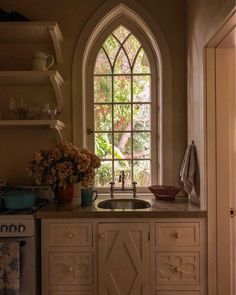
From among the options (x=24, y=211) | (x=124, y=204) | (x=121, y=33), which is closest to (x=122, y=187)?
(x=124, y=204)

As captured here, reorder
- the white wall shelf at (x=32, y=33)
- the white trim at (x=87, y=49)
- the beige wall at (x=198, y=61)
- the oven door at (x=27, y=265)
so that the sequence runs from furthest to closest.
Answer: the white trim at (x=87, y=49), the white wall shelf at (x=32, y=33), the oven door at (x=27, y=265), the beige wall at (x=198, y=61)

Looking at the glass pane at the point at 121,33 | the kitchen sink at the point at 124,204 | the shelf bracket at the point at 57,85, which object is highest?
the glass pane at the point at 121,33

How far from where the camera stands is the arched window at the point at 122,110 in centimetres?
255

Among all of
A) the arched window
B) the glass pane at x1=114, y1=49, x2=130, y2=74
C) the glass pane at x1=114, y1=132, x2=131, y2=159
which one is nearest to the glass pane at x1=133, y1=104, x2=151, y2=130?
Answer: the arched window

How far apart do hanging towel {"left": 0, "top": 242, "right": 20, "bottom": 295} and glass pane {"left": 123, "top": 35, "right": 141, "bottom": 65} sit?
1788 millimetres

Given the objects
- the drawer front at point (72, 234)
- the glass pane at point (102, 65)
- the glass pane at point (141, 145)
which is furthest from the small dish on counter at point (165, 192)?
the glass pane at point (102, 65)

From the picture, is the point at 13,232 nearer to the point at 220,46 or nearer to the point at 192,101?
the point at 192,101

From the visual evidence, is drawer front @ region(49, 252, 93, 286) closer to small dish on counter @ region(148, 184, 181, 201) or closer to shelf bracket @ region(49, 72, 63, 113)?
small dish on counter @ region(148, 184, 181, 201)

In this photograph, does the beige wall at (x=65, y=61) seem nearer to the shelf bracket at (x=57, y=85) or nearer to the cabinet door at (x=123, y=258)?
the shelf bracket at (x=57, y=85)

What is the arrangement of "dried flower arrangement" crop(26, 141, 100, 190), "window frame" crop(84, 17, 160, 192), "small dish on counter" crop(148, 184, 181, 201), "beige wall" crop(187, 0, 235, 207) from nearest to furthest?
1. "beige wall" crop(187, 0, 235, 207)
2. "dried flower arrangement" crop(26, 141, 100, 190)
3. "small dish on counter" crop(148, 184, 181, 201)
4. "window frame" crop(84, 17, 160, 192)

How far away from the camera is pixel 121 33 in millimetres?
2551

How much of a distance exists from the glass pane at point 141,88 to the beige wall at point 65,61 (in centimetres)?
24

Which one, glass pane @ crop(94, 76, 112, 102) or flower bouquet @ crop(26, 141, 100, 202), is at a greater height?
→ glass pane @ crop(94, 76, 112, 102)

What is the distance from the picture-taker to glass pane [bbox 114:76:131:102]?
256cm
